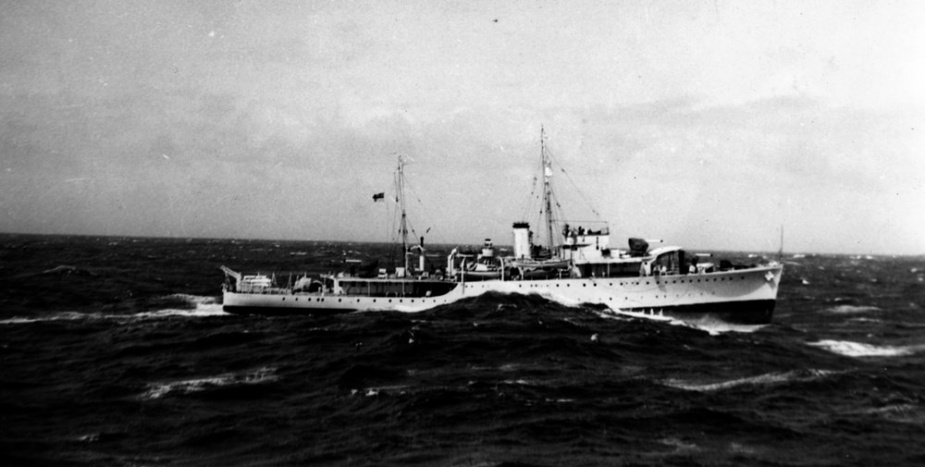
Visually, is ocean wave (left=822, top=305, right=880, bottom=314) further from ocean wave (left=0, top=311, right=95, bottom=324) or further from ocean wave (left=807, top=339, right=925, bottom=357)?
ocean wave (left=0, top=311, right=95, bottom=324)

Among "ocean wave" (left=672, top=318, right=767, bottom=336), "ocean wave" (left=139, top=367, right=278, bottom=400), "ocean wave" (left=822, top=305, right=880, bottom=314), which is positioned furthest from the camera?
"ocean wave" (left=822, top=305, right=880, bottom=314)

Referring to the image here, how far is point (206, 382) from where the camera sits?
2058cm

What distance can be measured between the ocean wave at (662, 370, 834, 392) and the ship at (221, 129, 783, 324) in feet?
46.8

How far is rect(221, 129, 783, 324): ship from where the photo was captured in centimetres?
3584

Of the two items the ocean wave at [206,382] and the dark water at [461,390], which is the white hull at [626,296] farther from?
the ocean wave at [206,382]

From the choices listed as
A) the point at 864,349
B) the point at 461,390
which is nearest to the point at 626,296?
the point at 864,349

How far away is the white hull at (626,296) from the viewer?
35.7 meters

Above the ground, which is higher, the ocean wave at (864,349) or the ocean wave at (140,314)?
the ocean wave at (140,314)

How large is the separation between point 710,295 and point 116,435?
33.4m

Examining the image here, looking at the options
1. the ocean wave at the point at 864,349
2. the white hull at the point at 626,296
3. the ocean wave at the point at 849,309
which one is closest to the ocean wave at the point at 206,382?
the white hull at the point at 626,296

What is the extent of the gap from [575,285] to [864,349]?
16.1 m

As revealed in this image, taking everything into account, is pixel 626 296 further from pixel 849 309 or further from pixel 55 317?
pixel 55 317

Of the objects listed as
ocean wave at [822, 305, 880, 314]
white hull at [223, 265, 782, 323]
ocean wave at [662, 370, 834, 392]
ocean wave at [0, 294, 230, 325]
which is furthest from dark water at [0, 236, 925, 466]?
ocean wave at [822, 305, 880, 314]

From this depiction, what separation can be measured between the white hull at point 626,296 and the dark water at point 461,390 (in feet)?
5.51
